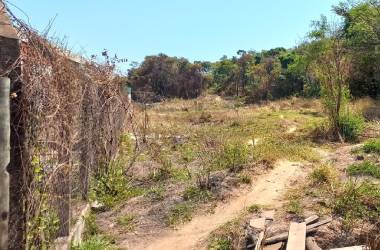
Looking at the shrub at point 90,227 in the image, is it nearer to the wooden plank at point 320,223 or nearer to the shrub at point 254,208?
the shrub at point 254,208

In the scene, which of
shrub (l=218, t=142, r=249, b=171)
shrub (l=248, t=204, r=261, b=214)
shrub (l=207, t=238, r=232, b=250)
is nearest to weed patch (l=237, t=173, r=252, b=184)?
shrub (l=218, t=142, r=249, b=171)

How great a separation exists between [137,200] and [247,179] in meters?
2.05

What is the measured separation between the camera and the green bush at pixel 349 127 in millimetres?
13703

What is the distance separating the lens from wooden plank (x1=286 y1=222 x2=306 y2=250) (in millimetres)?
5862

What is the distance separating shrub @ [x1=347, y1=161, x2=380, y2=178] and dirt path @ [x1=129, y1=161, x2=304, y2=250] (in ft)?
3.29

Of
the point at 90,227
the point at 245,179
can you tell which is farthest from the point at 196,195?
the point at 90,227

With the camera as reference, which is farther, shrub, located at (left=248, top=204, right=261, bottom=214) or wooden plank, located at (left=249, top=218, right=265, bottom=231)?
shrub, located at (left=248, top=204, right=261, bottom=214)

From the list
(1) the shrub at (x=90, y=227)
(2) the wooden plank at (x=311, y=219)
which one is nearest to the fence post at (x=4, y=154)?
(1) the shrub at (x=90, y=227)

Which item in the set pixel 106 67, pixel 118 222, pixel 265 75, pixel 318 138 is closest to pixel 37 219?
pixel 118 222

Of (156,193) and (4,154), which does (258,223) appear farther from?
(4,154)

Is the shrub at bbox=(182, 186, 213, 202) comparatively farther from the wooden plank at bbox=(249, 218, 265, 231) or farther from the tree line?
the tree line

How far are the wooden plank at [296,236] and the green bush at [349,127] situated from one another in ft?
25.9

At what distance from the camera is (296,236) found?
6.11 meters

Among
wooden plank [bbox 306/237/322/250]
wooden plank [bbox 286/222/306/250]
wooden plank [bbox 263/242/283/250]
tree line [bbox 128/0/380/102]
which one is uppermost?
tree line [bbox 128/0/380/102]
